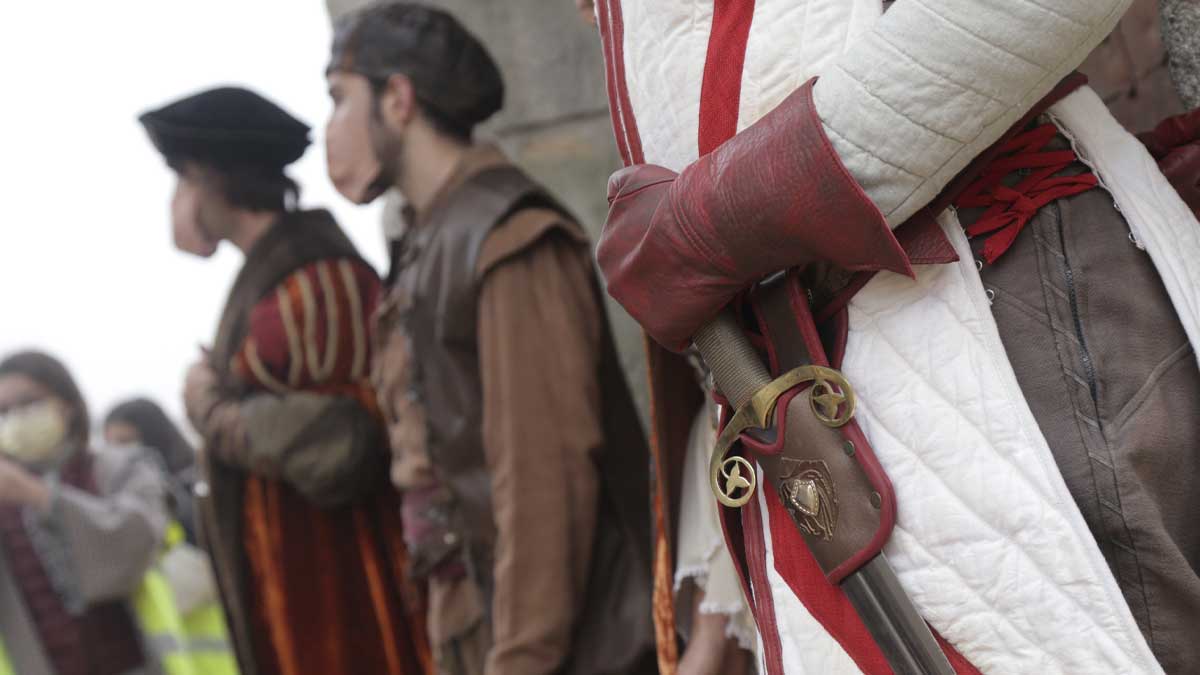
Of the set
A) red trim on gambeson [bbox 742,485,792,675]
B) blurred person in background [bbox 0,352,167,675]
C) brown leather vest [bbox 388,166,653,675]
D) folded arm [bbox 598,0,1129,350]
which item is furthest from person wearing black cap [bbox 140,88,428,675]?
folded arm [bbox 598,0,1129,350]

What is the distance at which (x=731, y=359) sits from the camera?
92 cm

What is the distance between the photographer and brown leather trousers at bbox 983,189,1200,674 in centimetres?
80

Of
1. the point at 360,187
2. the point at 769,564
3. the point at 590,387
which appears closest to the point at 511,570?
the point at 590,387

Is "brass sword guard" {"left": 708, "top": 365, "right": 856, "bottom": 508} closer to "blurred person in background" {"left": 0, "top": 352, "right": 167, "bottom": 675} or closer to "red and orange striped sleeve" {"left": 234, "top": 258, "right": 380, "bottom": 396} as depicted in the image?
"red and orange striped sleeve" {"left": 234, "top": 258, "right": 380, "bottom": 396}

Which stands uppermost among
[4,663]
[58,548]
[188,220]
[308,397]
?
[188,220]

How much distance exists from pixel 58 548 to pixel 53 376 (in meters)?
0.53

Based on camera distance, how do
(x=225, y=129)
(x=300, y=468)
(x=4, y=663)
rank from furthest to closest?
(x=4, y=663) < (x=225, y=129) < (x=300, y=468)

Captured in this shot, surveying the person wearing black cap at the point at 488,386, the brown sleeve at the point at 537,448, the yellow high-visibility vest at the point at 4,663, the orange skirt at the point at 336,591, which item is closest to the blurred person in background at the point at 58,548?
the yellow high-visibility vest at the point at 4,663

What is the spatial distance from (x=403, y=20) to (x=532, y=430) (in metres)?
0.82

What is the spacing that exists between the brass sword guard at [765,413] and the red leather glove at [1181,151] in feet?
1.04

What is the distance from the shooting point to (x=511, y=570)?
176cm

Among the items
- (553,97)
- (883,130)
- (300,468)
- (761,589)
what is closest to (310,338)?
(300,468)

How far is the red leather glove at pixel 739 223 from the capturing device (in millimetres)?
817

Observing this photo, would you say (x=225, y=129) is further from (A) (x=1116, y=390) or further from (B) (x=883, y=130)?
(A) (x=1116, y=390)
